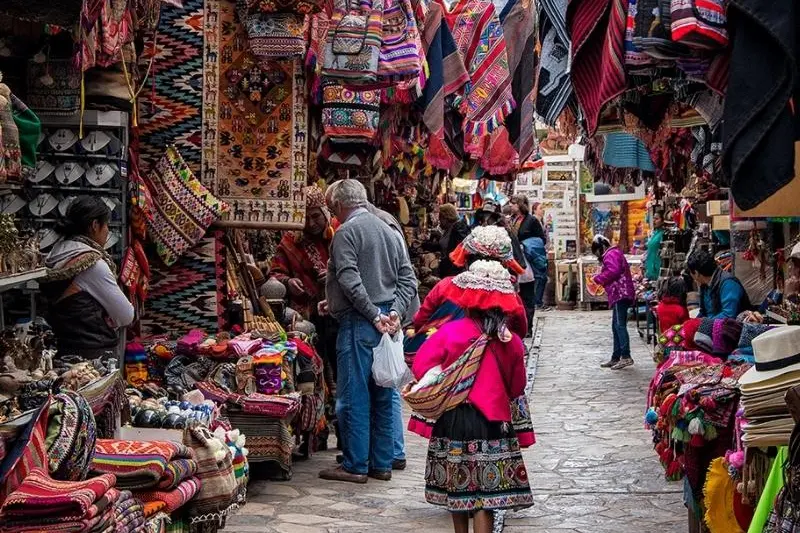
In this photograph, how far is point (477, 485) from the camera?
6352 millimetres

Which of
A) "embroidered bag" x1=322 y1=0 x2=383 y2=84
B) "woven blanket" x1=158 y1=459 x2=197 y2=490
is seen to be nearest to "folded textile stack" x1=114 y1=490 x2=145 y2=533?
"woven blanket" x1=158 y1=459 x2=197 y2=490

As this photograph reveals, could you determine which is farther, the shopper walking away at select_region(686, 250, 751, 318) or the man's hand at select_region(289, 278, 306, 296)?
the man's hand at select_region(289, 278, 306, 296)

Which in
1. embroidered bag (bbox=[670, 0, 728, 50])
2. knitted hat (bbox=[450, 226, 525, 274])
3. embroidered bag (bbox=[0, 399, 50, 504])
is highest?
embroidered bag (bbox=[670, 0, 728, 50])

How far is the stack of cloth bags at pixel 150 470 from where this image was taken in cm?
491

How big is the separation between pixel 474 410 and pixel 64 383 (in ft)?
7.03

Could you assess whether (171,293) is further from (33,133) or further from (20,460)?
(20,460)

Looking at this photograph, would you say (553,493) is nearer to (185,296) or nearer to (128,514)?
(185,296)

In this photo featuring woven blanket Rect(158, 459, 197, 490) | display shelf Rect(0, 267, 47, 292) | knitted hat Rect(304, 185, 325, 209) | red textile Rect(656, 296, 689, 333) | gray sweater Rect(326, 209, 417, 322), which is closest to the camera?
woven blanket Rect(158, 459, 197, 490)

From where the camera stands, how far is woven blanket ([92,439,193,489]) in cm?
492

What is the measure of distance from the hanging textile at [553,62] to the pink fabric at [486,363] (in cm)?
127

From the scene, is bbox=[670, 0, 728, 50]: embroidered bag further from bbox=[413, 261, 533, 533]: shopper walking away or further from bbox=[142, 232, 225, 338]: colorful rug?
bbox=[142, 232, 225, 338]: colorful rug

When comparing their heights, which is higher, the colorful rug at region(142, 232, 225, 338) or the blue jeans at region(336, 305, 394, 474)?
the colorful rug at region(142, 232, 225, 338)

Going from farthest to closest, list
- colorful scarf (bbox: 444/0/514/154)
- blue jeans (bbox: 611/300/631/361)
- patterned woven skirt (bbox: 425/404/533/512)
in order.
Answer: blue jeans (bbox: 611/300/631/361) < colorful scarf (bbox: 444/0/514/154) < patterned woven skirt (bbox: 425/404/533/512)

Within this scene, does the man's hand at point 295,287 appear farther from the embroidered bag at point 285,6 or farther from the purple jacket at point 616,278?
the purple jacket at point 616,278
